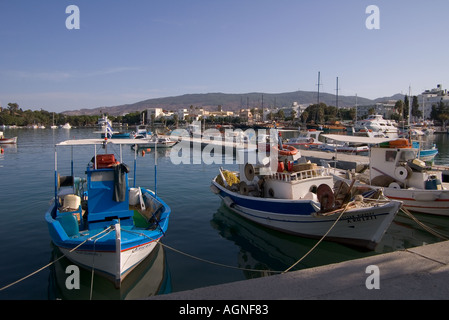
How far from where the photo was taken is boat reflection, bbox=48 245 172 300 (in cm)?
830

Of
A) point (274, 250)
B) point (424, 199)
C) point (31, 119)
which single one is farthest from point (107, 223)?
point (31, 119)

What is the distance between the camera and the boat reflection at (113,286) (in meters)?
8.30

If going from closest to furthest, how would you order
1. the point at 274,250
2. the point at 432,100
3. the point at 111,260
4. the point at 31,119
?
the point at 111,260 < the point at 274,250 < the point at 432,100 < the point at 31,119

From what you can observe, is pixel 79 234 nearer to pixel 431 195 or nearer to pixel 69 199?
pixel 69 199

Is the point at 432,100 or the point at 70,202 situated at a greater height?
the point at 432,100

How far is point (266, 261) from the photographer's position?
10.8 m

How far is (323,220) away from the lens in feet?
36.4

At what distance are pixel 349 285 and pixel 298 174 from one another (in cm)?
807

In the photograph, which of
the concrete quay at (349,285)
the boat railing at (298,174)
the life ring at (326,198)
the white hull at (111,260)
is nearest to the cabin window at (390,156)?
the boat railing at (298,174)

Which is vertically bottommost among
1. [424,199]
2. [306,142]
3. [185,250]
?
[185,250]

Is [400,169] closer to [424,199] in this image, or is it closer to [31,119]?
[424,199]

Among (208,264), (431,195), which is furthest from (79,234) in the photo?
(431,195)

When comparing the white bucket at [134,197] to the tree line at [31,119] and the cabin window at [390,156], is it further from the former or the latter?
the tree line at [31,119]
